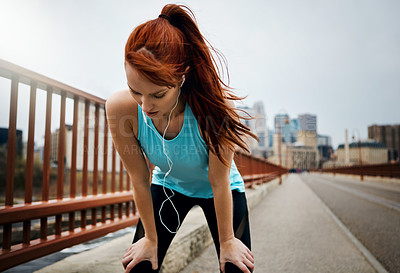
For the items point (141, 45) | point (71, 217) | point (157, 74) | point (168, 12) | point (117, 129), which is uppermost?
point (168, 12)

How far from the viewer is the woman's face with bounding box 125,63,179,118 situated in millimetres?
1245

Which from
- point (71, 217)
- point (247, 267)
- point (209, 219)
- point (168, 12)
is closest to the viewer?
point (168, 12)

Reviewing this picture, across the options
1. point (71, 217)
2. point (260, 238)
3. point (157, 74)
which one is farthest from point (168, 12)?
point (260, 238)

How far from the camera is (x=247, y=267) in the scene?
154 cm

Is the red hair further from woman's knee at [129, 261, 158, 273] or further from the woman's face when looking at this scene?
woman's knee at [129, 261, 158, 273]

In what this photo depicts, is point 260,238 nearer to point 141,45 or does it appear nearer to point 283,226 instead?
point 283,226

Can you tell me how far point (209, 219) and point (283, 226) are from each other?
4.12 meters

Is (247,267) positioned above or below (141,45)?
below

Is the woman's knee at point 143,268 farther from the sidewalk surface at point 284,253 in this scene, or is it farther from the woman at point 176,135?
the sidewalk surface at point 284,253

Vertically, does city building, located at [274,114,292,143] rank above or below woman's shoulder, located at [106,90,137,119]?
above

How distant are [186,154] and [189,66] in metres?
0.45

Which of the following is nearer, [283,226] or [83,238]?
[83,238]

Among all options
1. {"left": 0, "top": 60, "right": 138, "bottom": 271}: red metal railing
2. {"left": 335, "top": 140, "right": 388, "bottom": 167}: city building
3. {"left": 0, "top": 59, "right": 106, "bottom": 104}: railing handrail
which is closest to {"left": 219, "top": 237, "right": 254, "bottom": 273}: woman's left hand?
{"left": 0, "top": 60, "right": 138, "bottom": 271}: red metal railing

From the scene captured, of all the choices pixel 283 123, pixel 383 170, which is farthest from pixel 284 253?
pixel 383 170
